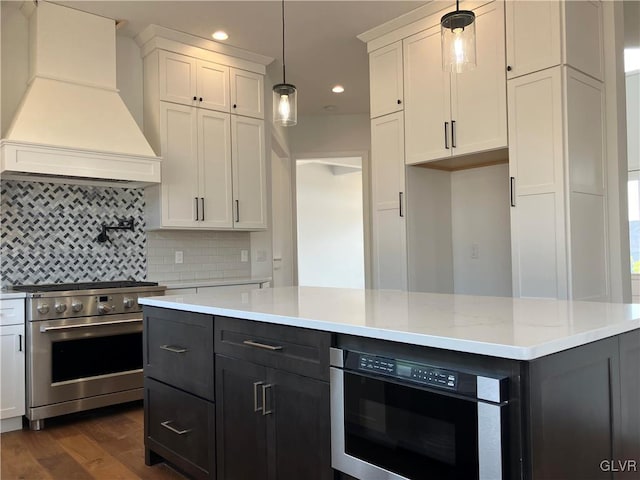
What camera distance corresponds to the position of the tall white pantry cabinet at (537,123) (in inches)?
124

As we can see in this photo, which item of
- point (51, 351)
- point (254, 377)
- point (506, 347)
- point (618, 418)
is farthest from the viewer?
point (51, 351)

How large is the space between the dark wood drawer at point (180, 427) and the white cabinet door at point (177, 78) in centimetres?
264

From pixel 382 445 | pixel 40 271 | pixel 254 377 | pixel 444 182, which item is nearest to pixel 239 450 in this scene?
pixel 254 377

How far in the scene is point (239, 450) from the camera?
6.56ft

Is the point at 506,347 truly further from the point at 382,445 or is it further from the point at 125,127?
the point at 125,127

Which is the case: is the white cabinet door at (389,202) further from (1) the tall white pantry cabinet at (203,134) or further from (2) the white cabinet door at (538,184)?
(1) the tall white pantry cabinet at (203,134)

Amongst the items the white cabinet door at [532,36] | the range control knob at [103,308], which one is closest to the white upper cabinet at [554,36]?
the white cabinet door at [532,36]

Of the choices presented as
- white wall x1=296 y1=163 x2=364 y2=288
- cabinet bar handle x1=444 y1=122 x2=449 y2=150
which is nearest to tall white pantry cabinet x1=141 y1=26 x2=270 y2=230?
cabinet bar handle x1=444 y1=122 x2=449 y2=150

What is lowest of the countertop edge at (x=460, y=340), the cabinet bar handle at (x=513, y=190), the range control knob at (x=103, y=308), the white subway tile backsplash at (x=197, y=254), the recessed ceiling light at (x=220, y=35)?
the range control knob at (x=103, y=308)

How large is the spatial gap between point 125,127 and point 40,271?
126 cm

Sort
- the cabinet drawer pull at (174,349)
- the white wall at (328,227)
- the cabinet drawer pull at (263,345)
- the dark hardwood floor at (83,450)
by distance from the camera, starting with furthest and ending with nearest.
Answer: the white wall at (328,227) → the dark hardwood floor at (83,450) → the cabinet drawer pull at (174,349) → the cabinet drawer pull at (263,345)

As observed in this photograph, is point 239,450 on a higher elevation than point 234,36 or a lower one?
lower

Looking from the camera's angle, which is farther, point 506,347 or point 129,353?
point 129,353

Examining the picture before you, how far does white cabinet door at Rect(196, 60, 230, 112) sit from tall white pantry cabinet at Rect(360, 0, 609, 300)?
1735 millimetres
